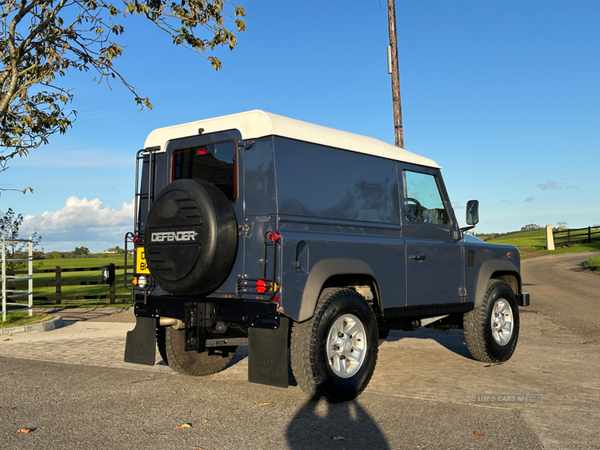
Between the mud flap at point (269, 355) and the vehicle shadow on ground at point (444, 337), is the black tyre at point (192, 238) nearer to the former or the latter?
the mud flap at point (269, 355)

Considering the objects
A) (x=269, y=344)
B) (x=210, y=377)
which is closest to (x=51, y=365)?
(x=210, y=377)

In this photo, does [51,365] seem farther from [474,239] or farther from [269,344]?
[474,239]

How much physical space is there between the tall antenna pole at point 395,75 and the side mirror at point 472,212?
857 centimetres

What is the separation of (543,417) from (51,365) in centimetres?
605

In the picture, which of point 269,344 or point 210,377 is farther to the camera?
point 210,377

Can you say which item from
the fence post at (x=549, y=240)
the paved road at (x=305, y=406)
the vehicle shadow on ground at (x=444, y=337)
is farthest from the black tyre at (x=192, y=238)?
the fence post at (x=549, y=240)

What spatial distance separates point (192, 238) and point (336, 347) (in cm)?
173

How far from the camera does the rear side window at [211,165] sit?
5.76 m

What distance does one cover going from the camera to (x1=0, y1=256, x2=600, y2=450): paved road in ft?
14.2

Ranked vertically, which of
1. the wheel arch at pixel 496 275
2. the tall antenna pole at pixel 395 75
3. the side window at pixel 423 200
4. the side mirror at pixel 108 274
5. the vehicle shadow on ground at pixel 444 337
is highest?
the tall antenna pole at pixel 395 75

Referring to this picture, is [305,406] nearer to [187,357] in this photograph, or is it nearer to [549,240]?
[187,357]

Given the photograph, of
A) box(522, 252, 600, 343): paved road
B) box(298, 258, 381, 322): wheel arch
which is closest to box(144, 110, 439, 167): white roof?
box(298, 258, 381, 322): wheel arch

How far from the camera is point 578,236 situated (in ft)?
165

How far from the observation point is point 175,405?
5.44 meters
